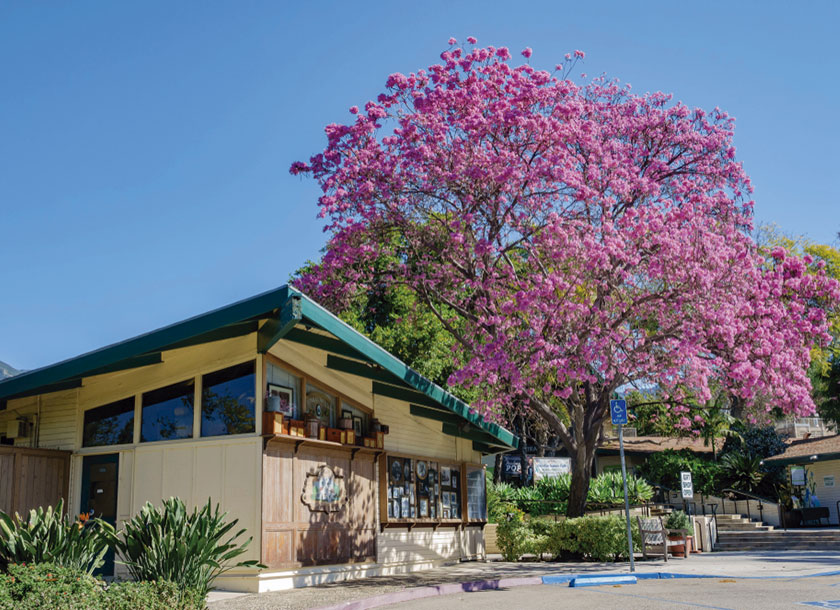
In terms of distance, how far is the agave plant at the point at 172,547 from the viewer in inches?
368

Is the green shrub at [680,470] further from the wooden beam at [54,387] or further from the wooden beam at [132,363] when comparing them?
the wooden beam at [54,387]

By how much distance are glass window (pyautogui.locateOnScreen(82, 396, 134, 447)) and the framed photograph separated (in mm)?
2800

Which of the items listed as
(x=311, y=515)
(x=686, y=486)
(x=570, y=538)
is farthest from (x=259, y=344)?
(x=686, y=486)

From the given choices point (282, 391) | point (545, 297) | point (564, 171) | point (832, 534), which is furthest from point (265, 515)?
point (832, 534)

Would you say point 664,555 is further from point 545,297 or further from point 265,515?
point 265,515

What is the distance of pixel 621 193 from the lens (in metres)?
17.4

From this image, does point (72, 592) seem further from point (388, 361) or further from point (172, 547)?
point (388, 361)

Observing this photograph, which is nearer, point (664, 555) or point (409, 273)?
point (664, 555)

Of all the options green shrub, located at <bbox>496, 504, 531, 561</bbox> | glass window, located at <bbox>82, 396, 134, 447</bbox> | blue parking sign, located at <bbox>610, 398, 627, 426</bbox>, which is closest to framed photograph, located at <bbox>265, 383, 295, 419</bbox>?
glass window, located at <bbox>82, 396, 134, 447</bbox>

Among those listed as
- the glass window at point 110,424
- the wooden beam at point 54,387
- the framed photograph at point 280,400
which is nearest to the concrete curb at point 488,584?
the framed photograph at point 280,400

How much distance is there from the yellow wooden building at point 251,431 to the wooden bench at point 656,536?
17.1 feet

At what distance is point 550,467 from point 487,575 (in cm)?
1643

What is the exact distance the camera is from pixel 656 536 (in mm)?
17672

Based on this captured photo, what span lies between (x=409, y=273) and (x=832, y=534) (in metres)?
15.2
